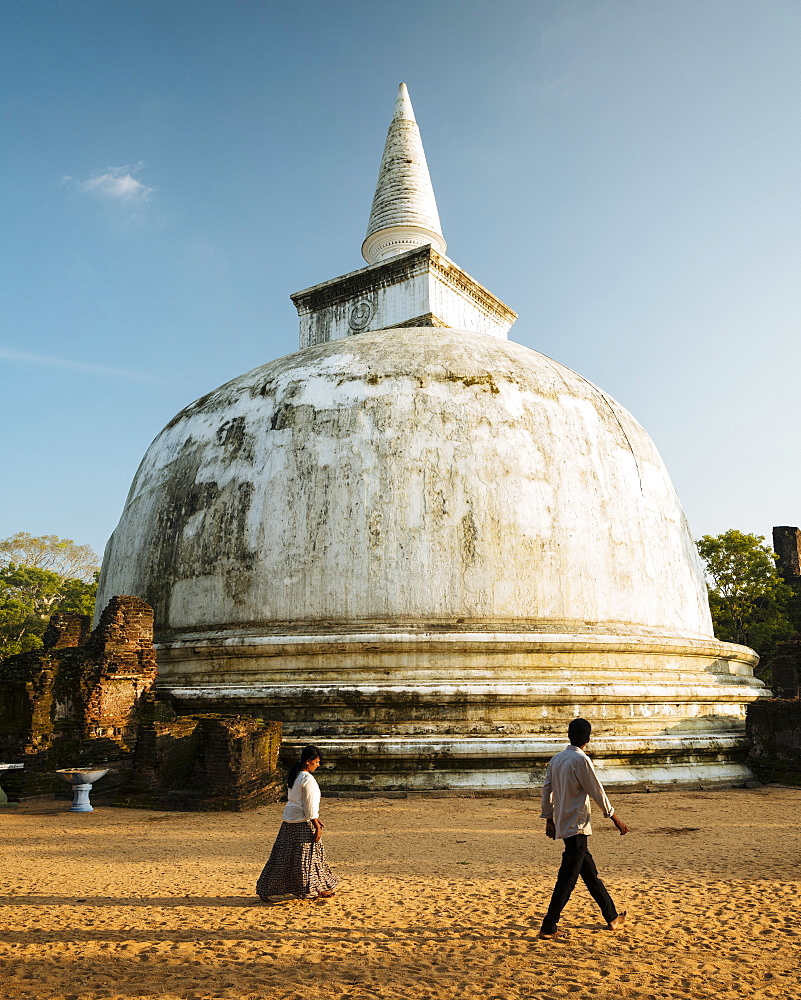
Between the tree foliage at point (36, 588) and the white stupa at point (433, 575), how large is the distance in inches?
794

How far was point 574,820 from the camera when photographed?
3.97 meters

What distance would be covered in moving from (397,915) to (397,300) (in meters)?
16.9

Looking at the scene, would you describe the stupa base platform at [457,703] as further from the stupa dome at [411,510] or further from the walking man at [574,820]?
the walking man at [574,820]

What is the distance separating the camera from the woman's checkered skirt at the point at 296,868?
4.61 m

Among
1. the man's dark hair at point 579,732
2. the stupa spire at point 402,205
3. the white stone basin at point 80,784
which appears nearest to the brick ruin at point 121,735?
the white stone basin at point 80,784

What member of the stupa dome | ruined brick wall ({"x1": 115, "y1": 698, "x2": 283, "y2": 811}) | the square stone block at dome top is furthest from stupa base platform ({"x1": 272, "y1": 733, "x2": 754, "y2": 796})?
the square stone block at dome top

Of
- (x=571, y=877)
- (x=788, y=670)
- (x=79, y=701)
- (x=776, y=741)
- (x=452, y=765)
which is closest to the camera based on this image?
(x=571, y=877)

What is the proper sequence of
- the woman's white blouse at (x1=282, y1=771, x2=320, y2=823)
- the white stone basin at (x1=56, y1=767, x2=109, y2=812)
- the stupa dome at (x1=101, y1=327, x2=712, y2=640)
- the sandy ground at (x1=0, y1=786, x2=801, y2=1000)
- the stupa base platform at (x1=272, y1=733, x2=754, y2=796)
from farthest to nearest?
the stupa dome at (x1=101, y1=327, x2=712, y2=640)
the stupa base platform at (x1=272, y1=733, x2=754, y2=796)
the white stone basin at (x1=56, y1=767, x2=109, y2=812)
the woman's white blouse at (x1=282, y1=771, x2=320, y2=823)
the sandy ground at (x1=0, y1=786, x2=801, y2=1000)

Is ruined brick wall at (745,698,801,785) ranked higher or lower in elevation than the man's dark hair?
lower

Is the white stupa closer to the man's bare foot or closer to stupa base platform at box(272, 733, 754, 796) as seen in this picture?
stupa base platform at box(272, 733, 754, 796)

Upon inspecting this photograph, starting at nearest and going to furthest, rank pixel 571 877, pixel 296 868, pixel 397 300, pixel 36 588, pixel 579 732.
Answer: pixel 571 877 < pixel 579 732 < pixel 296 868 < pixel 397 300 < pixel 36 588

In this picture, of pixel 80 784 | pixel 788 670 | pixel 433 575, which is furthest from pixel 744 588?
pixel 80 784

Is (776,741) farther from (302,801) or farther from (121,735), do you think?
(121,735)

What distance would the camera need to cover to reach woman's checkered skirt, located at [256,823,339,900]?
4609 mm
